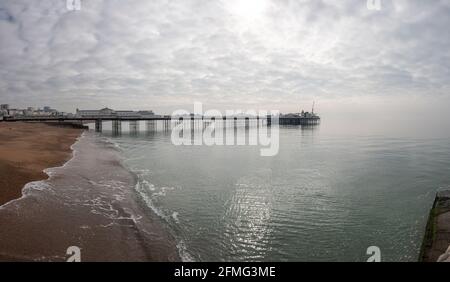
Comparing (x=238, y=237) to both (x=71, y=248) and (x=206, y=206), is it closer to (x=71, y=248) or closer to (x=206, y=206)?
(x=206, y=206)

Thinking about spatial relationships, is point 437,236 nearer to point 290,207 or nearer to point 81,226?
point 290,207

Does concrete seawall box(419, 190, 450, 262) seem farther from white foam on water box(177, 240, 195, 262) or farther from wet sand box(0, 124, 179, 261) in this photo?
wet sand box(0, 124, 179, 261)

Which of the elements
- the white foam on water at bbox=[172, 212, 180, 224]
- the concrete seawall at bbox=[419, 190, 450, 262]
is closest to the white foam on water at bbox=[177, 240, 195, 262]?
the white foam on water at bbox=[172, 212, 180, 224]

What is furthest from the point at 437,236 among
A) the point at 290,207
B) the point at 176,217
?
the point at 176,217

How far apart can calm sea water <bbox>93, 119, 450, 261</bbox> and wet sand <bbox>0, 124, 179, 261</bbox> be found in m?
1.04

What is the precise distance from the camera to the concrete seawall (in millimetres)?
11430

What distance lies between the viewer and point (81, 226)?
13.8m

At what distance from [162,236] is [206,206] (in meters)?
4.88

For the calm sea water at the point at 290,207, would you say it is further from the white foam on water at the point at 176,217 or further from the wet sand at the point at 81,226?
the wet sand at the point at 81,226

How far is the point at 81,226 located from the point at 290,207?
10.9 metres

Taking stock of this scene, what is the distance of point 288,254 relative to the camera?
40.6 ft

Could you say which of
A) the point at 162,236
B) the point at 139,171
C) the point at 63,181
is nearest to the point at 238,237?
the point at 162,236

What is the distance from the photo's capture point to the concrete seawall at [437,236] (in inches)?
450

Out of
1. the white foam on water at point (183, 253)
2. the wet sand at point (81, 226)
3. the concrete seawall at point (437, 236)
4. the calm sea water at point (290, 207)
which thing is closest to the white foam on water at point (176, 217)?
the calm sea water at point (290, 207)
